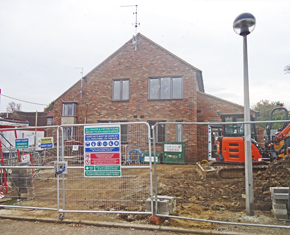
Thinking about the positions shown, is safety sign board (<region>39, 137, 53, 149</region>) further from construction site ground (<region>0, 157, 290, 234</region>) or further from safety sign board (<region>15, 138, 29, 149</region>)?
construction site ground (<region>0, 157, 290, 234</region>)

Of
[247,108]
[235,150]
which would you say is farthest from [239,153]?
[247,108]

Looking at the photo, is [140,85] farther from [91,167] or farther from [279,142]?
[91,167]

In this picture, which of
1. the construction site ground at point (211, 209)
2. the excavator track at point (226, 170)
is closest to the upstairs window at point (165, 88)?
the excavator track at point (226, 170)

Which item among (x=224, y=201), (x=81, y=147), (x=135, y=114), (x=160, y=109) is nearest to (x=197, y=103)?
(x=160, y=109)

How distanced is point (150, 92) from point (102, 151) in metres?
13.8

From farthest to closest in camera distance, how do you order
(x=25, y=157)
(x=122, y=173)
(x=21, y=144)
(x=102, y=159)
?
1. (x=25, y=157)
2. (x=21, y=144)
3. (x=122, y=173)
4. (x=102, y=159)

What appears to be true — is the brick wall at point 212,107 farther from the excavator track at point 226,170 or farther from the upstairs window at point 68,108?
the upstairs window at point 68,108

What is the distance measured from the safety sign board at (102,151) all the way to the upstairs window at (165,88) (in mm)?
13274

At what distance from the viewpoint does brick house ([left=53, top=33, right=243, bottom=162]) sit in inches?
709

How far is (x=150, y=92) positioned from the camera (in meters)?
18.9

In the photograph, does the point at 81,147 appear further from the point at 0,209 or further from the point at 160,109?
the point at 160,109

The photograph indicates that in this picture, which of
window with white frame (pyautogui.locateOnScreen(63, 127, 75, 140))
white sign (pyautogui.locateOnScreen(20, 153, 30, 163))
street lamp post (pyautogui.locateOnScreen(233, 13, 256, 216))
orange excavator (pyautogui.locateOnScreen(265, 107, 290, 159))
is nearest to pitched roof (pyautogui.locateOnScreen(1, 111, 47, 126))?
white sign (pyautogui.locateOnScreen(20, 153, 30, 163))

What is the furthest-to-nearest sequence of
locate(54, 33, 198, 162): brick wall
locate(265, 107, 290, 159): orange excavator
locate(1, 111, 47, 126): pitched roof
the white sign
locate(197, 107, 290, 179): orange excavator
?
1. locate(1, 111, 47, 126): pitched roof
2. locate(54, 33, 198, 162): brick wall
3. locate(197, 107, 290, 179): orange excavator
4. locate(265, 107, 290, 159): orange excavator
5. the white sign

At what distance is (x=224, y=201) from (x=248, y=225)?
6.26 feet
